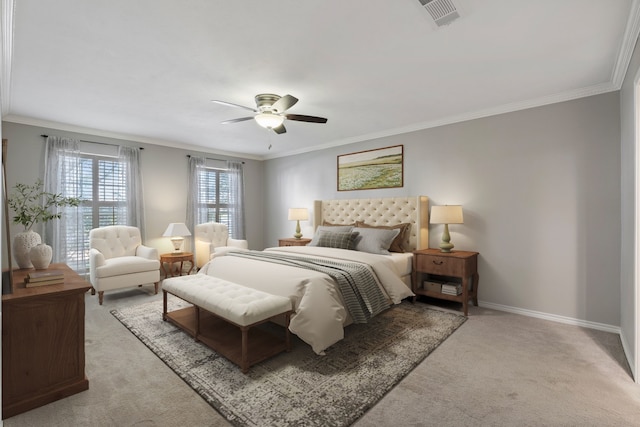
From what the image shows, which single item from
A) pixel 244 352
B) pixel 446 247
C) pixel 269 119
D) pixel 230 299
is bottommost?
pixel 244 352

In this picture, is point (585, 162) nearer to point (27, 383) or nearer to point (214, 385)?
point (214, 385)

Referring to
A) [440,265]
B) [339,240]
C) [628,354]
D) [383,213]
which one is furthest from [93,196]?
[628,354]

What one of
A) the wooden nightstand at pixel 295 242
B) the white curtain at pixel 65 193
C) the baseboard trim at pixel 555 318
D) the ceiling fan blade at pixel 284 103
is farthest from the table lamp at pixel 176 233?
the baseboard trim at pixel 555 318

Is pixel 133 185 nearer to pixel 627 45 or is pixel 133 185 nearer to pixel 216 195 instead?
pixel 216 195

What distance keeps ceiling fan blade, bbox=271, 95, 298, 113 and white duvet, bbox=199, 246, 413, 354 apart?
5.33 feet

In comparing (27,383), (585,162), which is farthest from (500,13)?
(27,383)

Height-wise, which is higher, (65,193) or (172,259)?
(65,193)

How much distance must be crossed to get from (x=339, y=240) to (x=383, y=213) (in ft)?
2.93

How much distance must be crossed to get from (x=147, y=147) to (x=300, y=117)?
358cm

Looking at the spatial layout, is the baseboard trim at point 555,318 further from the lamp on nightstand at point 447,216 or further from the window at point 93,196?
the window at point 93,196

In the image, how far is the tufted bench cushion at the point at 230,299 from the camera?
7.62 feet

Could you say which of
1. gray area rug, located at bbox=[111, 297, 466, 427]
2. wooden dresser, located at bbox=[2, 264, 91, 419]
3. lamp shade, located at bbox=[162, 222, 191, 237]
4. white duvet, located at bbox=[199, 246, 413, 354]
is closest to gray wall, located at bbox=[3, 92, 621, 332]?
gray area rug, located at bbox=[111, 297, 466, 427]

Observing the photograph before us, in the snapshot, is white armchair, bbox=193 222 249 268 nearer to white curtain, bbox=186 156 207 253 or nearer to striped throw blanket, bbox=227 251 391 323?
white curtain, bbox=186 156 207 253

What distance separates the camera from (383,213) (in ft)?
15.8
